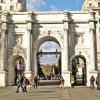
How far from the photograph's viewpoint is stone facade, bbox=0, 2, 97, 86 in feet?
188

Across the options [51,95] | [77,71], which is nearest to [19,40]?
[51,95]

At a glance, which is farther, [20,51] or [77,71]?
[77,71]

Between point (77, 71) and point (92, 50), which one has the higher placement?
point (92, 50)

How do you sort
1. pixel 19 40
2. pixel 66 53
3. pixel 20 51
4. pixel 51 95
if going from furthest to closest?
pixel 19 40 → pixel 20 51 → pixel 66 53 → pixel 51 95

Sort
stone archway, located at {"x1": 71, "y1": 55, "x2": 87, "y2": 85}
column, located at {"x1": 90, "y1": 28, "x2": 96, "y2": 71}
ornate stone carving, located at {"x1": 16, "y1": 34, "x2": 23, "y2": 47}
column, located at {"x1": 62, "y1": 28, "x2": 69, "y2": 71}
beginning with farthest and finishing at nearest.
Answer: stone archway, located at {"x1": 71, "y1": 55, "x2": 87, "y2": 85}
ornate stone carving, located at {"x1": 16, "y1": 34, "x2": 23, "y2": 47}
column, located at {"x1": 62, "y1": 28, "x2": 69, "y2": 71}
column, located at {"x1": 90, "y1": 28, "x2": 96, "y2": 71}

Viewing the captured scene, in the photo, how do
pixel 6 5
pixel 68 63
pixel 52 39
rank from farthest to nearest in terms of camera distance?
1. pixel 6 5
2. pixel 52 39
3. pixel 68 63

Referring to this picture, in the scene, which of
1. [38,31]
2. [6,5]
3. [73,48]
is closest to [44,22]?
[38,31]

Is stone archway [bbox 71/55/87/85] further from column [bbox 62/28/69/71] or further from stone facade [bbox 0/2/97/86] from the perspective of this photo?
column [bbox 62/28/69/71]

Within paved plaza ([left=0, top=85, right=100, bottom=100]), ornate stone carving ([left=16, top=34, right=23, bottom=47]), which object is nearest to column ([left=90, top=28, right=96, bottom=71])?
ornate stone carving ([left=16, top=34, right=23, bottom=47])

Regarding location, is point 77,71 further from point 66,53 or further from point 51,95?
point 51,95

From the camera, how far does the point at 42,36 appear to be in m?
58.1

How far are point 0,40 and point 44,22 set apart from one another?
8.53 metres

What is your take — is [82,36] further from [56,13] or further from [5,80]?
[5,80]

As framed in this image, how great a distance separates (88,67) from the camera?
A: 57594 mm
